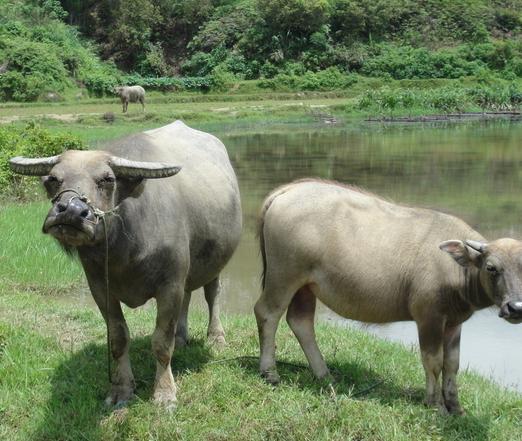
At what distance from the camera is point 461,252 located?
4.11 metres

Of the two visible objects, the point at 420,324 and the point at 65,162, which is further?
the point at 420,324

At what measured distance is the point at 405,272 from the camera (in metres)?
4.51

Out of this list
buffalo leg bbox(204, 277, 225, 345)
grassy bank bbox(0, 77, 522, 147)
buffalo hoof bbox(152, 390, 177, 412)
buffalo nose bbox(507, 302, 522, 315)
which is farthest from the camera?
grassy bank bbox(0, 77, 522, 147)

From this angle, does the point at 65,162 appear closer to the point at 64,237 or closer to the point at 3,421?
the point at 64,237

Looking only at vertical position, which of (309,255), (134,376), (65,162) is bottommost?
(134,376)

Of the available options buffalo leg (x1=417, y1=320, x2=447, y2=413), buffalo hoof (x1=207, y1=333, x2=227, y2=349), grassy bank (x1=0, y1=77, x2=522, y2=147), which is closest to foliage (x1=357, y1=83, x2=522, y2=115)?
grassy bank (x1=0, y1=77, x2=522, y2=147)

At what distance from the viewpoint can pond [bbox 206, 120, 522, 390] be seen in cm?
666

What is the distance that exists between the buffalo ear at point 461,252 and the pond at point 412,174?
68.0 inches

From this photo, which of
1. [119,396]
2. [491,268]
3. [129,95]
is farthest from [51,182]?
[129,95]

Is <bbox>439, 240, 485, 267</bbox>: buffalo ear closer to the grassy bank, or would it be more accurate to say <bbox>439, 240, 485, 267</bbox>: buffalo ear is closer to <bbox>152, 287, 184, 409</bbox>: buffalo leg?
<bbox>152, 287, 184, 409</bbox>: buffalo leg

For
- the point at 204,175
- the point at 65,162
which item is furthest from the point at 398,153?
the point at 65,162

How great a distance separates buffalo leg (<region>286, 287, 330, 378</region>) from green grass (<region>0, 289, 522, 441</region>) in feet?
0.35

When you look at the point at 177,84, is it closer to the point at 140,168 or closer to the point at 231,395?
the point at 231,395

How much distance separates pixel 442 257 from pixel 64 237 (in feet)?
7.17
